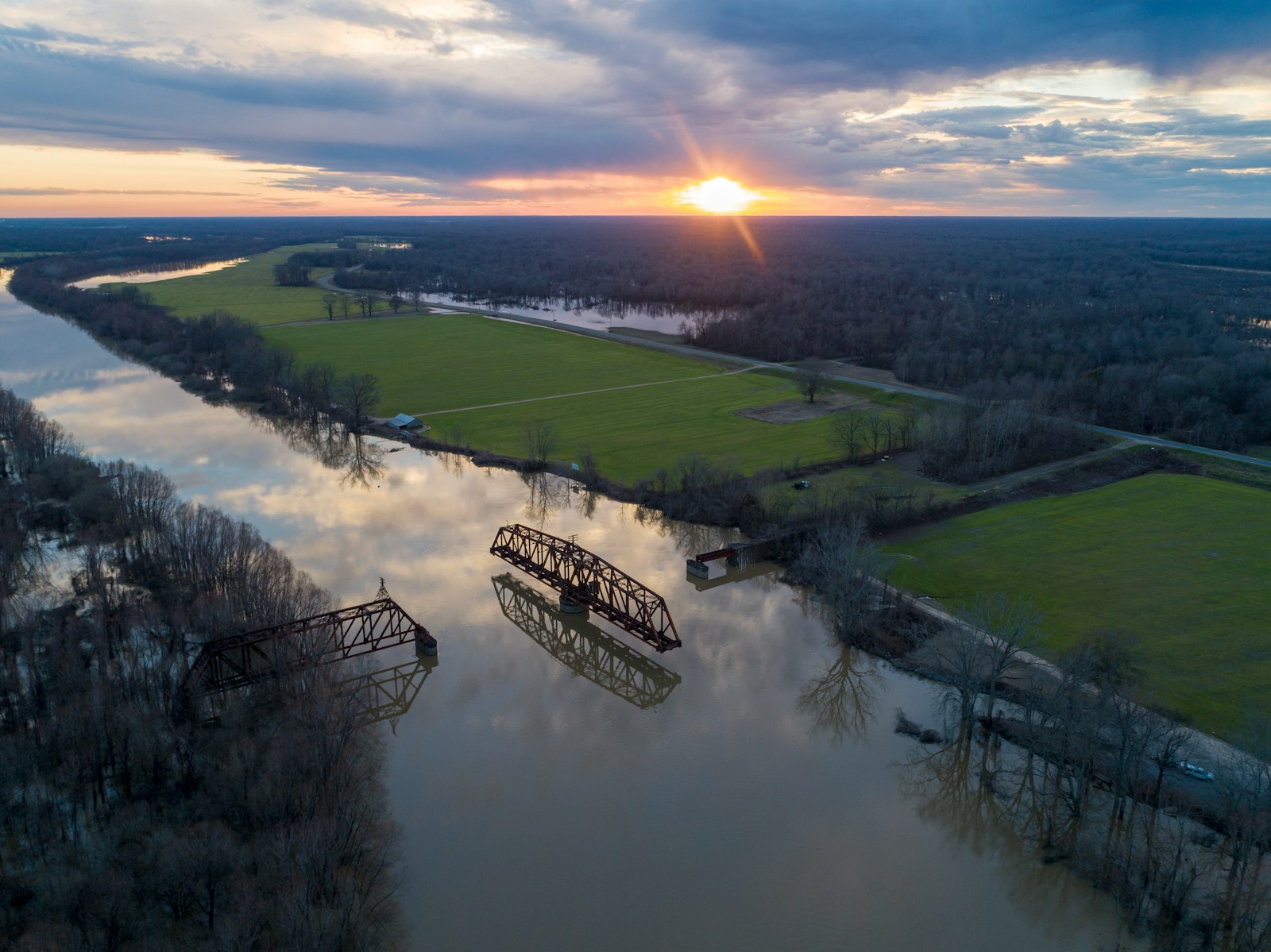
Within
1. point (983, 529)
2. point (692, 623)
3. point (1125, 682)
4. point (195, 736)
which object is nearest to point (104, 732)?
point (195, 736)

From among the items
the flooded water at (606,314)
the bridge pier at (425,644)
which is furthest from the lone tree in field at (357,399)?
the flooded water at (606,314)

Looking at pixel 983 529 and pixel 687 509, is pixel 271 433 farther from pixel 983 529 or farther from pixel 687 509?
pixel 983 529

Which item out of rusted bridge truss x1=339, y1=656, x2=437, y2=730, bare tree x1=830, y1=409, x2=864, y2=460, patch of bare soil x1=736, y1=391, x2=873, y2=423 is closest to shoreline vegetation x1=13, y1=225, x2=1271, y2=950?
bare tree x1=830, y1=409, x2=864, y2=460

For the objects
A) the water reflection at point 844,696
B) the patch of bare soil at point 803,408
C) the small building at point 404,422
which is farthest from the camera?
the patch of bare soil at point 803,408

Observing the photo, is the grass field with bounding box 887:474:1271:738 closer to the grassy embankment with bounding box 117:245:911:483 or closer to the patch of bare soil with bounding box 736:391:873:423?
the grassy embankment with bounding box 117:245:911:483

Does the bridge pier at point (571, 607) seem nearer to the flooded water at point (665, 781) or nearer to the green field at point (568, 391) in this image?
the flooded water at point (665, 781)

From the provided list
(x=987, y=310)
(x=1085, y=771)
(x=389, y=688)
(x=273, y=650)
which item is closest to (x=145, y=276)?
(x=987, y=310)
